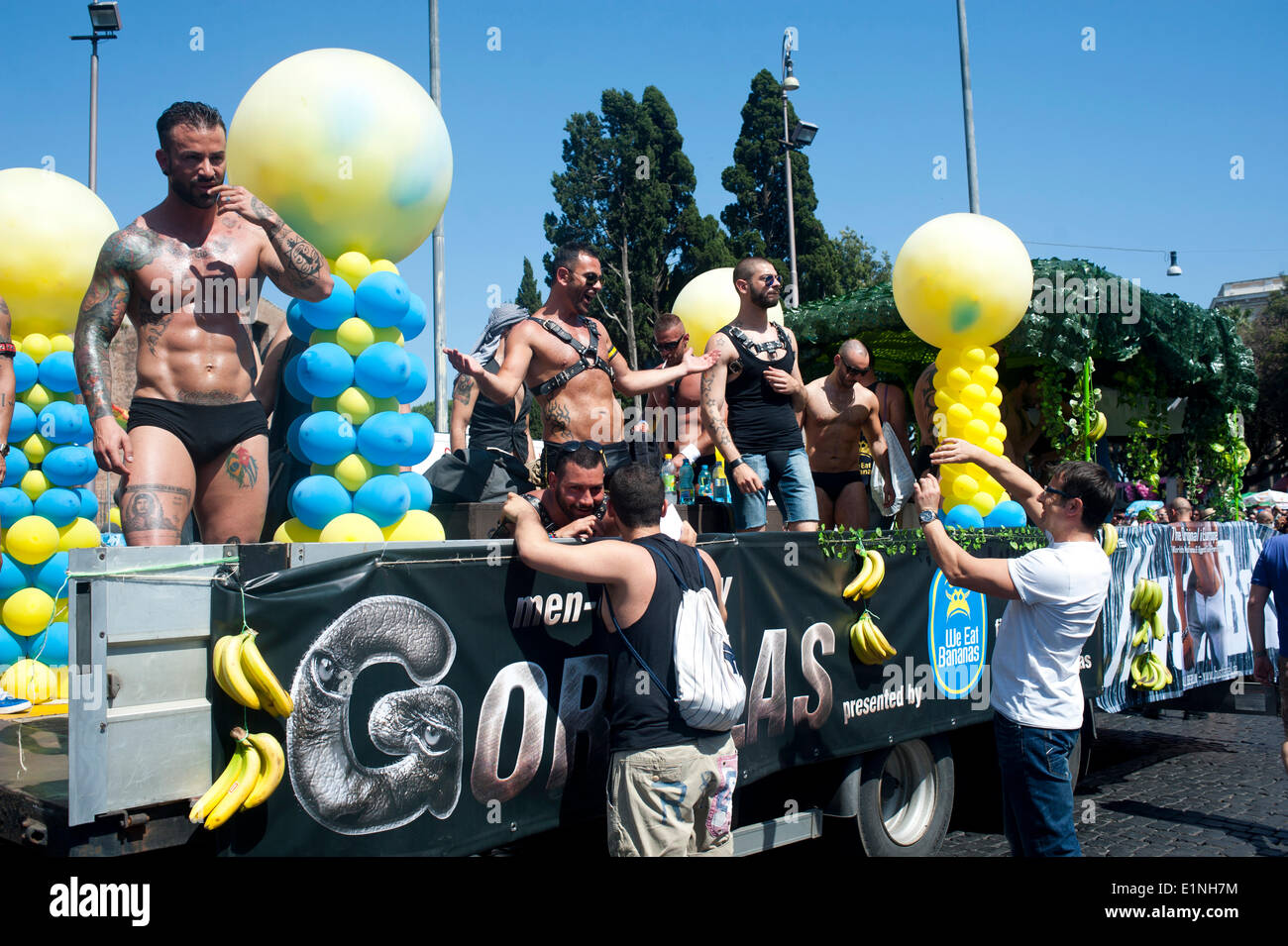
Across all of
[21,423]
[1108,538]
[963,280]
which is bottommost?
[1108,538]

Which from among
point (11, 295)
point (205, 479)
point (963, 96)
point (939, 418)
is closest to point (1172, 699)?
point (939, 418)

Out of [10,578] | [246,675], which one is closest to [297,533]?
[246,675]

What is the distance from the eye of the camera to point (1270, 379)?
95.6 ft

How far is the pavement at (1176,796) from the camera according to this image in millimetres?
5469

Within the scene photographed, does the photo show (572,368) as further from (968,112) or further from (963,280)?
(968,112)

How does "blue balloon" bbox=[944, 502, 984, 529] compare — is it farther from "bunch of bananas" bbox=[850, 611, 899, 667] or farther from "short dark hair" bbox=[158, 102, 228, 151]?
"short dark hair" bbox=[158, 102, 228, 151]

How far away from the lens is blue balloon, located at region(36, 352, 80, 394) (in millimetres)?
6320

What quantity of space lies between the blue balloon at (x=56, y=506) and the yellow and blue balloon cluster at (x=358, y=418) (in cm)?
256

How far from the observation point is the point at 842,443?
7.04m

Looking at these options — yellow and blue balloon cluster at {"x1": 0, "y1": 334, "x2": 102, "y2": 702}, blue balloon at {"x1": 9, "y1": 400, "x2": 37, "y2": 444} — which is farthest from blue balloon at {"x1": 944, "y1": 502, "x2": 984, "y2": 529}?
blue balloon at {"x1": 9, "y1": 400, "x2": 37, "y2": 444}

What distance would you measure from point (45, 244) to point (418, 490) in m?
3.23

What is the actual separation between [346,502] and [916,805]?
319 centimetres

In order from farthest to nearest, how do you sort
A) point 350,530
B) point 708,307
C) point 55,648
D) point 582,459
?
point 708,307, point 55,648, point 350,530, point 582,459
